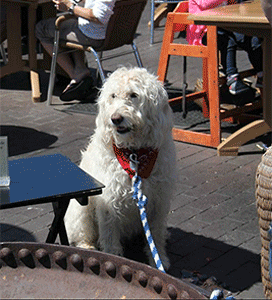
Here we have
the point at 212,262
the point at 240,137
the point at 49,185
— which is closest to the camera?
the point at 49,185

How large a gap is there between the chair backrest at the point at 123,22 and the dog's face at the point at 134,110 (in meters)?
3.03

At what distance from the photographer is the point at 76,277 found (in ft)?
4.62

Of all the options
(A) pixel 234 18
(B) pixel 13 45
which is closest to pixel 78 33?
(B) pixel 13 45

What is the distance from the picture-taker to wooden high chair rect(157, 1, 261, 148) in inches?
213

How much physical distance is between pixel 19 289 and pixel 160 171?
6.82ft

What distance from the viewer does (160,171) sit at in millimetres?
3416

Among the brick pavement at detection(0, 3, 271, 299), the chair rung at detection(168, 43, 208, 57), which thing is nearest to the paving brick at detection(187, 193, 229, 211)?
the brick pavement at detection(0, 3, 271, 299)

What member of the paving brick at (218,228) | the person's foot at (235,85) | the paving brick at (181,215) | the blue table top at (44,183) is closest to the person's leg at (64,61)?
the person's foot at (235,85)

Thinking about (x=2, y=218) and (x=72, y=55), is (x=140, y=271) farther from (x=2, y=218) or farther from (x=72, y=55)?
(x=72, y=55)

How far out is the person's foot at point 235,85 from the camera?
5809 mm

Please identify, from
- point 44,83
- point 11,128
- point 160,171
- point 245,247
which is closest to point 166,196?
point 160,171

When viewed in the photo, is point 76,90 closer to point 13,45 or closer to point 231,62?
point 13,45

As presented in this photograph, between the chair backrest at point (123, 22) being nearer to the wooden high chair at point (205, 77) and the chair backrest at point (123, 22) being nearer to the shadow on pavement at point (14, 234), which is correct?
the wooden high chair at point (205, 77)

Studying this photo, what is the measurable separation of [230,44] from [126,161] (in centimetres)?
293
